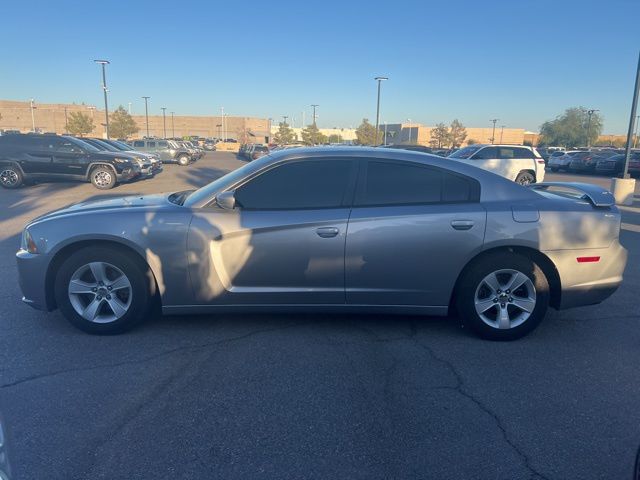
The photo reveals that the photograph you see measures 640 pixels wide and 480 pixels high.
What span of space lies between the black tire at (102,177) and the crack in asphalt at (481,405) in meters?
14.4

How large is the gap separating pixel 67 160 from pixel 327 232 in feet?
47.9

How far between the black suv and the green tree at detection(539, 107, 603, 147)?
76.7 meters

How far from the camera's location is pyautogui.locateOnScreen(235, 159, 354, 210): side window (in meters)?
4.18

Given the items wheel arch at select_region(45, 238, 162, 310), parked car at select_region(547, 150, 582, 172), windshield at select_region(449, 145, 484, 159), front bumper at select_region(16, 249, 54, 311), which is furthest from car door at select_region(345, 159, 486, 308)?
parked car at select_region(547, 150, 582, 172)

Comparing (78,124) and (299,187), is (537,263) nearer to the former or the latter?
(299,187)

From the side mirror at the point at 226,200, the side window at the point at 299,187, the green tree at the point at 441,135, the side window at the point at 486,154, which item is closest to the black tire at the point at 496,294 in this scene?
the side window at the point at 299,187

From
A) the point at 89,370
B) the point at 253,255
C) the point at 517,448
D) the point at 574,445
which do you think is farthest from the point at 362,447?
the point at 89,370

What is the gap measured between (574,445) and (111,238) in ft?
12.0

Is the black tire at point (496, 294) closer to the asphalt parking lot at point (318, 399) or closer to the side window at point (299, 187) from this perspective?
the asphalt parking lot at point (318, 399)

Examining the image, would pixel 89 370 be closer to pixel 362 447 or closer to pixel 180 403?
pixel 180 403

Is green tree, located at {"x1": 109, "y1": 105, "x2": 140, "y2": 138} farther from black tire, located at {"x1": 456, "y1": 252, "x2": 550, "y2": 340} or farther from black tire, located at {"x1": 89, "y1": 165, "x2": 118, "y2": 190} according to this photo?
black tire, located at {"x1": 456, "y1": 252, "x2": 550, "y2": 340}

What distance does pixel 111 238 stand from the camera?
160 inches

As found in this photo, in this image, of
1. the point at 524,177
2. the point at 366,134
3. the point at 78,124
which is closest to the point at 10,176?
the point at 524,177

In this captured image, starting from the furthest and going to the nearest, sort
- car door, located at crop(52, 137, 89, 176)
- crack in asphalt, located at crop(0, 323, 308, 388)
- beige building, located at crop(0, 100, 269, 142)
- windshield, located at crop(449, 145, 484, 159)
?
beige building, located at crop(0, 100, 269, 142) < windshield, located at crop(449, 145, 484, 159) < car door, located at crop(52, 137, 89, 176) < crack in asphalt, located at crop(0, 323, 308, 388)
